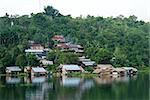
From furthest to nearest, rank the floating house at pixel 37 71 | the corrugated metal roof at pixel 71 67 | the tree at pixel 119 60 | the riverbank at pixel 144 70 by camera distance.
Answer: the tree at pixel 119 60 < the riverbank at pixel 144 70 < the corrugated metal roof at pixel 71 67 < the floating house at pixel 37 71

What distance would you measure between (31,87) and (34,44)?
1463 centimetres

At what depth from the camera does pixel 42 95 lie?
13.8 metres

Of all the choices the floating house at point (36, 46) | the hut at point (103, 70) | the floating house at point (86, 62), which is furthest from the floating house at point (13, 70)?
the floating house at point (36, 46)

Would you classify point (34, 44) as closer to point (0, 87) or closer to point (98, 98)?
point (0, 87)

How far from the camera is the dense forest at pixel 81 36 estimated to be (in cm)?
2694

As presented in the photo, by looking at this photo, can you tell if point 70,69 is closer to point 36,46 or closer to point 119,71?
point 119,71

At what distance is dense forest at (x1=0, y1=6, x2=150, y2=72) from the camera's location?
26.9 m

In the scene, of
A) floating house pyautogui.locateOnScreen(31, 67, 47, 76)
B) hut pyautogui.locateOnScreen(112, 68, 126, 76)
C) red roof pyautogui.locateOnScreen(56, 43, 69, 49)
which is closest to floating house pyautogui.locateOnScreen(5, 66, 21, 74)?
floating house pyautogui.locateOnScreen(31, 67, 47, 76)

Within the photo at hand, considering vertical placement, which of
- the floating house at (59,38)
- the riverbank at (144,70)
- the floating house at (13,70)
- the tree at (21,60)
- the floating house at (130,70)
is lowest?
the riverbank at (144,70)

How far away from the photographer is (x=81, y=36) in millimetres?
33688

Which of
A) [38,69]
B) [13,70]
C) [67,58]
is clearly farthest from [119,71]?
[13,70]

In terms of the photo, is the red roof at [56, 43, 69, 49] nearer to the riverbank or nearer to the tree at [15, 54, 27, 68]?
the riverbank

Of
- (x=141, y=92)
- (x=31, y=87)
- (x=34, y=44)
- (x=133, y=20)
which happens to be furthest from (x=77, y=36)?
(x=141, y=92)

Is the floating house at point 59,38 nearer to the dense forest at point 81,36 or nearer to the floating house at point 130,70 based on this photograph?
the dense forest at point 81,36
